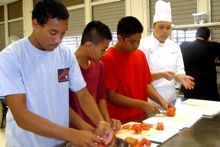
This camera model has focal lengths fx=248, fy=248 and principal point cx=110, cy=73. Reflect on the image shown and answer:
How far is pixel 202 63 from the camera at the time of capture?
281cm

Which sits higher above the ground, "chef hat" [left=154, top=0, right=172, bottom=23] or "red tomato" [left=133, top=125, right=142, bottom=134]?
"chef hat" [left=154, top=0, right=172, bottom=23]

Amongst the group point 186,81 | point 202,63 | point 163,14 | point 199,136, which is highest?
point 163,14

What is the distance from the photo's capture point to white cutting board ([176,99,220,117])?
162 cm

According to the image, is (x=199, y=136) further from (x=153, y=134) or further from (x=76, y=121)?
(x=76, y=121)

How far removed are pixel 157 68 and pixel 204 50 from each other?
0.98 meters

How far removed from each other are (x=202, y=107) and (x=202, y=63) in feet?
3.84

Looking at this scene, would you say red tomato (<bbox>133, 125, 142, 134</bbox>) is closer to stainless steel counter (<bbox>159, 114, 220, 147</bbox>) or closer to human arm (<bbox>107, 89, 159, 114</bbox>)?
stainless steel counter (<bbox>159, 114, 220, 147</bbox>)

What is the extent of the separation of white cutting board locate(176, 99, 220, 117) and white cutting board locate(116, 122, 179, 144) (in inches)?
16.6

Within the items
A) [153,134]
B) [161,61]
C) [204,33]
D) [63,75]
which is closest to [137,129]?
[153,134]

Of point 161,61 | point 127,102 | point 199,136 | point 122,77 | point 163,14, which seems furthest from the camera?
point 163,14

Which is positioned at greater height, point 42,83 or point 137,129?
point 42,83

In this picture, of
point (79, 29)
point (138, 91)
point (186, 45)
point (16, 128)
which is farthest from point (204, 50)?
point (79, 29)

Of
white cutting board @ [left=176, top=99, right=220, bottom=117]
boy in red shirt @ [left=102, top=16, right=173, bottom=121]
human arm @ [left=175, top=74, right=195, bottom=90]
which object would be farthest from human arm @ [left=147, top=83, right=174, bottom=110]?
human arm @ [left=175, top=74, right=195, bottom=90]

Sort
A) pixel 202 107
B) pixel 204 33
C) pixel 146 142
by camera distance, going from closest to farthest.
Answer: pixel 146 142, pixel 202 107, pixel 204 33
